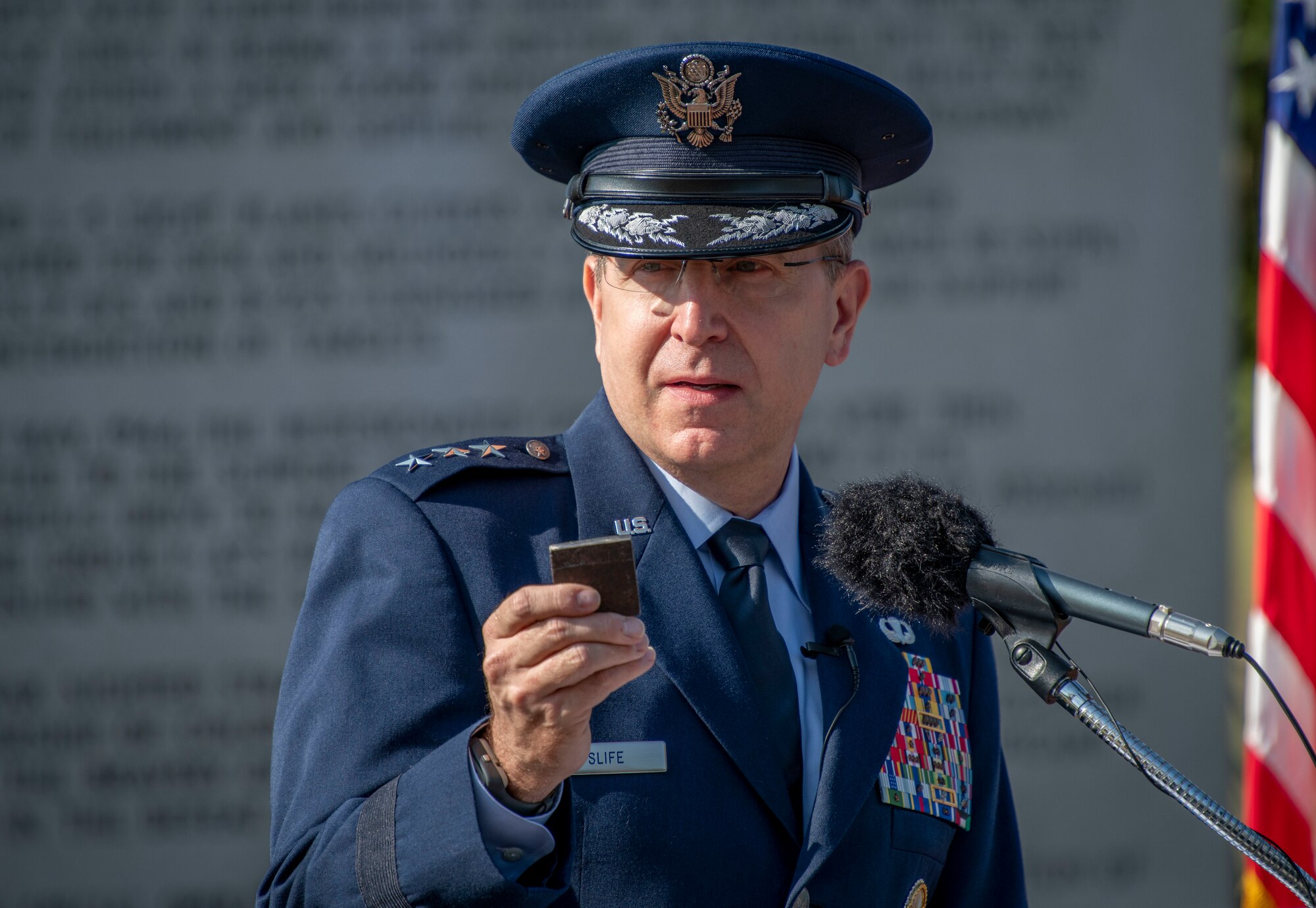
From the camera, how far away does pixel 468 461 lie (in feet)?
6.27

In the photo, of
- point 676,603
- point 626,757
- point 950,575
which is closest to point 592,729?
point 626,757

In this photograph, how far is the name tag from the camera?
168 centimetres

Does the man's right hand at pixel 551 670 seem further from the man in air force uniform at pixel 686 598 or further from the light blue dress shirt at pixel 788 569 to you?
the light blue dress shirt at pixel 788 569

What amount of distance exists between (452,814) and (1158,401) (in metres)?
3.48

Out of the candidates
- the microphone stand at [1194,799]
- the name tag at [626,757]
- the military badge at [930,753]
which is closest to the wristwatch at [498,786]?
the name tag at [626,757]

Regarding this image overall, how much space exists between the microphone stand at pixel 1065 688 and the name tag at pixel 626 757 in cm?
53

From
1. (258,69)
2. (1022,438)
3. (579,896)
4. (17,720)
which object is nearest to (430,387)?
(258,69)

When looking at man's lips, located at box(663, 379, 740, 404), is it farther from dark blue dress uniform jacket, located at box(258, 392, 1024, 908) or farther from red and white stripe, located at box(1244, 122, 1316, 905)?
red and white stripe, located at box(1244, 122, 1316, 905)

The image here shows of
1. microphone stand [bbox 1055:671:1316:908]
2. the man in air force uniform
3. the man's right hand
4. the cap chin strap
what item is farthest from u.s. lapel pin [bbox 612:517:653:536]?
microphone stand [bbox 1055:671:1316:908]

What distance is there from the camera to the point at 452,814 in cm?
135

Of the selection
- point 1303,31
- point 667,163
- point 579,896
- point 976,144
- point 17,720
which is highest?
point 1303,31

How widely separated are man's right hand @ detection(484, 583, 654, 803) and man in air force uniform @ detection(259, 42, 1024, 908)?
0.29 ft

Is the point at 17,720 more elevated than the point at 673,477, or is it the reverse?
the point at 673,477

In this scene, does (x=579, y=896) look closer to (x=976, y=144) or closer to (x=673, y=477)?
(x=673, y=477)
